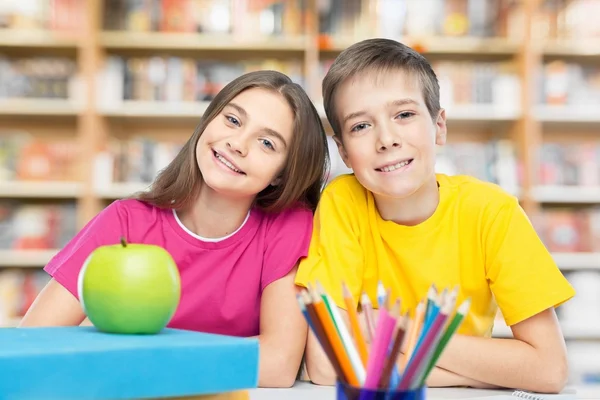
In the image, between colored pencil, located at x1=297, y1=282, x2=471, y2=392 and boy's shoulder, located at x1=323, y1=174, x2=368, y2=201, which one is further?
boy's shoulder, located at x1=323, y1=174, x2=368, y2=201

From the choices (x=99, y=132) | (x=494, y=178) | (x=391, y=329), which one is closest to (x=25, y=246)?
(x=99, y=132)

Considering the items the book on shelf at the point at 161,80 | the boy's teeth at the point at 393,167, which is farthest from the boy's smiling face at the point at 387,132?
the book on shelf at the point at 161,80

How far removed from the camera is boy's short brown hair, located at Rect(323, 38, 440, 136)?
1163mm

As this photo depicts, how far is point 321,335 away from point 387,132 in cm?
66

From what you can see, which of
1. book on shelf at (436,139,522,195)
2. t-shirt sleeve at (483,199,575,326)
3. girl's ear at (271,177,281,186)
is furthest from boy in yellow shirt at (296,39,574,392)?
book on shelf at (436,139,522,195)

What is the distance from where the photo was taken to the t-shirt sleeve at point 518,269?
39.7 inches

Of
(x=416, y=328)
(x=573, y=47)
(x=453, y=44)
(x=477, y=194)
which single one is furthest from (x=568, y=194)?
(x=416, y=328)

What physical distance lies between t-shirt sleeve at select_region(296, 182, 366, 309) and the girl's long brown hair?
72 mm

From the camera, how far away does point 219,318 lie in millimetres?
1149

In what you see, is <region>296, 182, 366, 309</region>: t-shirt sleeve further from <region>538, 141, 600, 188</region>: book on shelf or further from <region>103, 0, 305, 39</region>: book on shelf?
<region>538, 141, 600, 188</region>: book on shelf

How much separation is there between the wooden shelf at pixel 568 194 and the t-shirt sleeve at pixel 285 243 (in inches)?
87.6

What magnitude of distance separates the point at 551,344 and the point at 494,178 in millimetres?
2263

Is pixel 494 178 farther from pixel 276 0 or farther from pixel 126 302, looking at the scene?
pixel 126 302

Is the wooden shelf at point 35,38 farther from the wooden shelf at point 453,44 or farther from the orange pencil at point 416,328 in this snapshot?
the orange pencil at point 416,328
